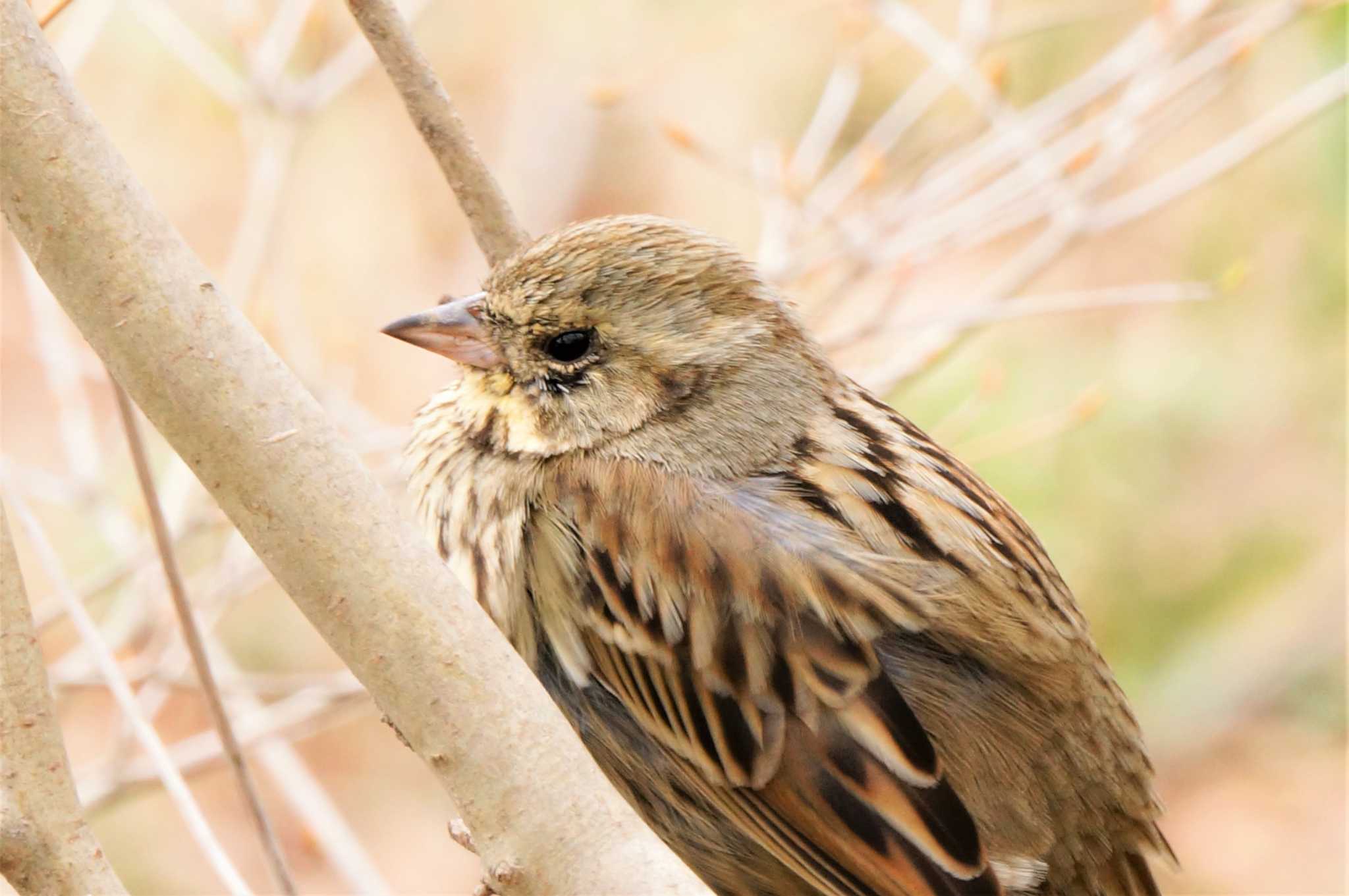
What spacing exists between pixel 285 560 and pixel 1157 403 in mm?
3867

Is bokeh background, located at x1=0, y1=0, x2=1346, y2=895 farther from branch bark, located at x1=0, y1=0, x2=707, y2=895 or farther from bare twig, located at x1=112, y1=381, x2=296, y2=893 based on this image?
branch bark, located at x1=0, y1=0, x2=707, y2=895

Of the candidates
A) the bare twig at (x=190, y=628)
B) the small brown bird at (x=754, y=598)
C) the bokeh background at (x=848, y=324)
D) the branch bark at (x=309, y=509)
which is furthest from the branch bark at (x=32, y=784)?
the bokeh background at (x=848, y=324)

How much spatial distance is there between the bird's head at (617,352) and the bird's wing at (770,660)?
11 centimetres

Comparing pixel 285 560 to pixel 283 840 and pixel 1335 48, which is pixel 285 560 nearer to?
pixel 1335 48

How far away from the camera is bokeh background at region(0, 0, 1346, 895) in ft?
11.5

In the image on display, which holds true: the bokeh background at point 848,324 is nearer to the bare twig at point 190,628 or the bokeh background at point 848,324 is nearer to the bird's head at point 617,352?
the bird's head at point 617,352

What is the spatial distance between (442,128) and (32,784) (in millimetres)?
1012

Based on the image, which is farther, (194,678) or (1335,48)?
(1335,48)

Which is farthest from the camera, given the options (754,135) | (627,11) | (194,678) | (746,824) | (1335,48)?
(754,135)

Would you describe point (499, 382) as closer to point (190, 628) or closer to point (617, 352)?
point (617, 352)

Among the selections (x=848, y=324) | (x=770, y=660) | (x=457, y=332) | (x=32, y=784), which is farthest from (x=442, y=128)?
(x=848, y=324)

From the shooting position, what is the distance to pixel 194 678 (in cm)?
340

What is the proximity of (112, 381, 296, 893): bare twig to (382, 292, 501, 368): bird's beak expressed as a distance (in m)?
0.45

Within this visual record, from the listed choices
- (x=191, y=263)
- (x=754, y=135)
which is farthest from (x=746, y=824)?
(x=754, y=135)
